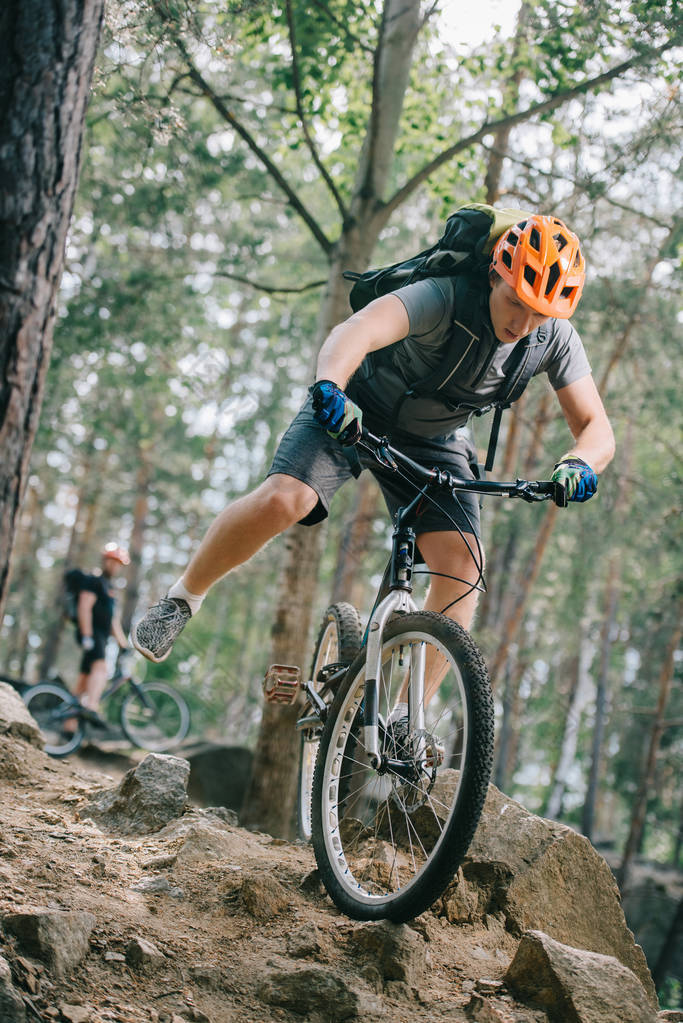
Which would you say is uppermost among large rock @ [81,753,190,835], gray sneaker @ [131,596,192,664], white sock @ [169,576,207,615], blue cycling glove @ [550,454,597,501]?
blue cycling glove @ [550,454,597,501]

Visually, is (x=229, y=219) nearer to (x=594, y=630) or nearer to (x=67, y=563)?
(x=67, y=563)

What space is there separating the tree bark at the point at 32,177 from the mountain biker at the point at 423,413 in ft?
3.10

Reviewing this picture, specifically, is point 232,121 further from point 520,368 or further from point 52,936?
point 52,936

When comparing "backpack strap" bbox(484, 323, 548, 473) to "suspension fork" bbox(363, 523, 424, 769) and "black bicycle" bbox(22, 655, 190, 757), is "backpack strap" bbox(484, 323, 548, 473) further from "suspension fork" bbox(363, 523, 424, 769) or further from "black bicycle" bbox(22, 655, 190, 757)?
"black bicycle" bbox(22, 655, 190, 757)

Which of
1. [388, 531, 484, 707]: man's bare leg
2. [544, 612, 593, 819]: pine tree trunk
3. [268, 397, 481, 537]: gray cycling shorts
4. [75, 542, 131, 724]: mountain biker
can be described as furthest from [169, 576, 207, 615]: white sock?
[544, 612, 593, 819]: pine tree trunk

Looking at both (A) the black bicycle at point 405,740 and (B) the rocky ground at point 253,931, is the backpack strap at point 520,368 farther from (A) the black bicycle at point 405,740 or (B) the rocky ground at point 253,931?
(B) the rocky ground at point 253,931

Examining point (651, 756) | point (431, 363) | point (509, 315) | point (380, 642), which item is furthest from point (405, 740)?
point (651, 756)

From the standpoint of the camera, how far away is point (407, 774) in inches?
117

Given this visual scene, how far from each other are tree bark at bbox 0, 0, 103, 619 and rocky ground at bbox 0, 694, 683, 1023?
1320mm

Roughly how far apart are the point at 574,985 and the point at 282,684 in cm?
217

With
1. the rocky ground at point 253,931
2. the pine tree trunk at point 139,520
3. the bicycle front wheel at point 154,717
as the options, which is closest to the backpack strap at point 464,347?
the rocky ground at point 253,931

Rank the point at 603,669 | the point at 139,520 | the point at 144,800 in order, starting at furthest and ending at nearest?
the point at 139,520 → the point at 603,669 → the point at 144,800

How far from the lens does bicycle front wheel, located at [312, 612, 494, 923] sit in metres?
2.64

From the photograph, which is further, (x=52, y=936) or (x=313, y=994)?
(x=313, y=994)
